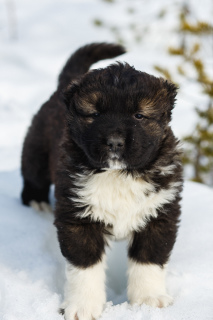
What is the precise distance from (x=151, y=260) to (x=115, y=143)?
0.80 m

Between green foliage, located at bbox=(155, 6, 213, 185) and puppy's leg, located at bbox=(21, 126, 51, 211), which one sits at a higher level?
green foliage, located at bbox=(155, 6, 213, 185)

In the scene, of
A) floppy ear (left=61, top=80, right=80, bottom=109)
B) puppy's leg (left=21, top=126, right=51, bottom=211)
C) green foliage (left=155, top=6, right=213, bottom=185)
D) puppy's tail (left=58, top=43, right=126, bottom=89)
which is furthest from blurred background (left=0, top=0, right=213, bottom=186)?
floppy ear (left=61, top=80, right=80, bottom=109)

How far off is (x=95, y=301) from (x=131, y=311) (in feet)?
0.68

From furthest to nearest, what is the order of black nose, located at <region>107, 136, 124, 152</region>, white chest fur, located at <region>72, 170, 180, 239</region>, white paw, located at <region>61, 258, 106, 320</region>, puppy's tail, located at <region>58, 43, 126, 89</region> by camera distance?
puppy's tail, located at <region>58, 43, 126, 89</region>, white chest fur, located at <region>72, 170, 180, 239</region>, white paw, located at <region>61, 258, 106, 320</region>, black nose, located at <region>107, 136, 124, 152</region>

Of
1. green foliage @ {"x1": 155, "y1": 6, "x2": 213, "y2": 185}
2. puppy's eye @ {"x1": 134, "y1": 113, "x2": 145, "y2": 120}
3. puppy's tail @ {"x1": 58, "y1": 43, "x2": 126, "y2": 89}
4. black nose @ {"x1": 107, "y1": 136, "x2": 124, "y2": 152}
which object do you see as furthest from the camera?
green foliage @ {"x1": 155, "y1": 6, "x2": 213, "y2": 185}

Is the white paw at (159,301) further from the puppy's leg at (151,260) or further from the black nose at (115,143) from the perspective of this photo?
the black nose at (115,143)

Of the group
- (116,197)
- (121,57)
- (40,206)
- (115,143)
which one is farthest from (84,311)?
(121,57)

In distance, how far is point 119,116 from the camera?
255cm

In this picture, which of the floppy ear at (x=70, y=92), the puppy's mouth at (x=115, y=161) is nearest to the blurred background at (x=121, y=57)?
the floppy ear at (x=70, y=92)

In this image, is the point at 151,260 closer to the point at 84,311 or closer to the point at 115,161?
the point at 84,311

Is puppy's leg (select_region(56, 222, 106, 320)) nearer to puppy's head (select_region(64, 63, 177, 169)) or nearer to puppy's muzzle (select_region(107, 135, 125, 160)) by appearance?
puppy's head (select_region(64, 63, 177, 169))

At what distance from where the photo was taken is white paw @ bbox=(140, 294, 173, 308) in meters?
2.77

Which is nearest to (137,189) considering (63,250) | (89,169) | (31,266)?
(89,169)

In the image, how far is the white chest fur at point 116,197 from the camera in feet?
9.29
